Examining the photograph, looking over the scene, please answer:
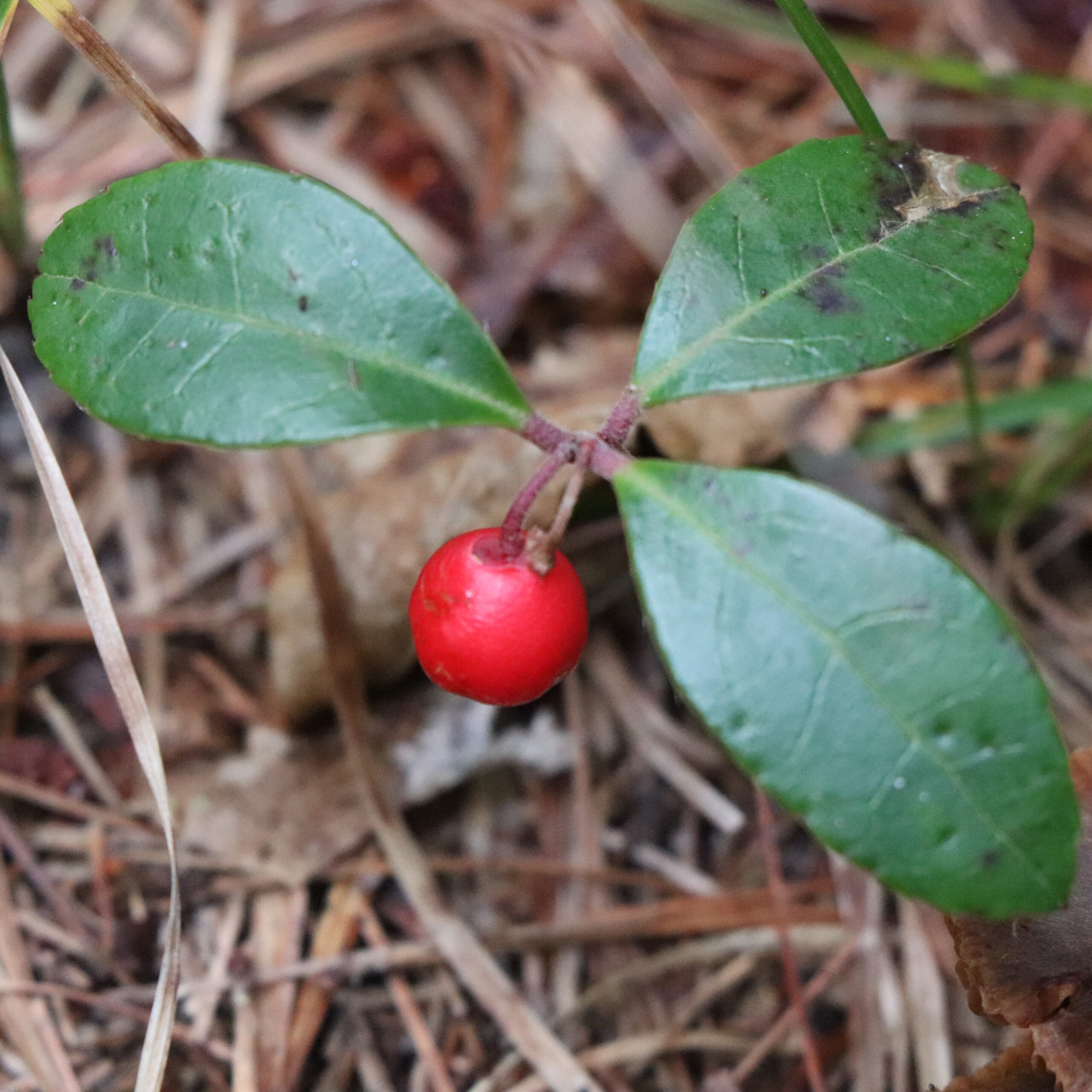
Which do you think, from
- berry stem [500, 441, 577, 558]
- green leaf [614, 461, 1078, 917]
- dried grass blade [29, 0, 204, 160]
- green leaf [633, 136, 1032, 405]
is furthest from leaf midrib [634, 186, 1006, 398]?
dried grass blade [29, 0, 204, 160]

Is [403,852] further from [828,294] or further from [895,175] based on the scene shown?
[895,175]

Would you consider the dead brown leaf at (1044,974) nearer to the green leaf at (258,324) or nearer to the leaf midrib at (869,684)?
the leaf midrib at (869,684)

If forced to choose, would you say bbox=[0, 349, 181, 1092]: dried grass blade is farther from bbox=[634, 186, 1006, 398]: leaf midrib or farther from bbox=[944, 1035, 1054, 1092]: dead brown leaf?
bbox=[944, 1035, 1054, 1092]: dead brown leaf

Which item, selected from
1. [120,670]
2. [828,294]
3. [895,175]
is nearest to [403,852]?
[120,670]

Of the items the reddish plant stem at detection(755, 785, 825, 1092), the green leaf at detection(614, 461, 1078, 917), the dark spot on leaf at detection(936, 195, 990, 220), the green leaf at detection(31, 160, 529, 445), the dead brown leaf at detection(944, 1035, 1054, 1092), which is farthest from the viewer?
the reddish plant stem at detection(755, 785, 825, 1092)

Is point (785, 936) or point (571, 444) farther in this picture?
point (785, 936)

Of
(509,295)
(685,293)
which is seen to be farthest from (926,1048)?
(509,295)

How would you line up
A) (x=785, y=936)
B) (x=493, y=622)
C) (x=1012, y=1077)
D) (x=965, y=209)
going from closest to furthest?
(x=493, y=622) < (x=965, y=209) < (x=1012, y=1077) < (x=785, y=936)
